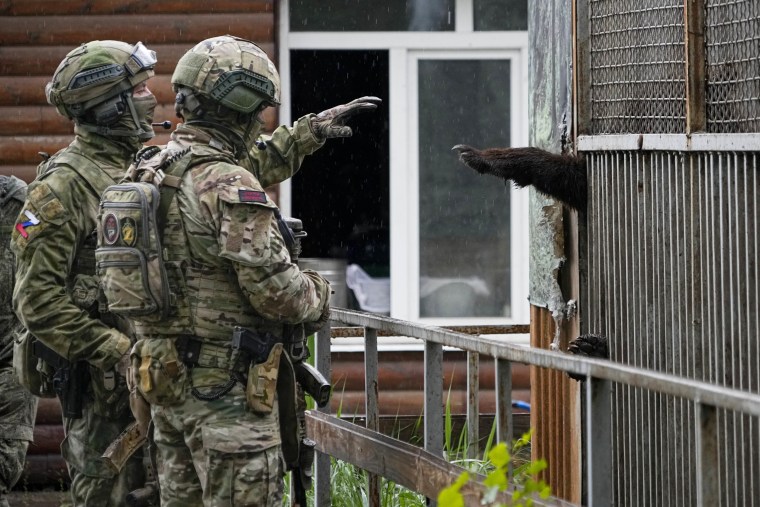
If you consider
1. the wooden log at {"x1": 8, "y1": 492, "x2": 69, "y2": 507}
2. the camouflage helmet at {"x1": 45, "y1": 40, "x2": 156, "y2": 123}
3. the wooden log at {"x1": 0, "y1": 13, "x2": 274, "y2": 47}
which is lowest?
the wooden log at {"x1": 8, "y1": 492, "x2": 69, "y2": 507}

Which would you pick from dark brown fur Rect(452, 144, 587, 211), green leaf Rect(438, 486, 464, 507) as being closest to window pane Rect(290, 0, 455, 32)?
dark brown fur Rect(452, 144, 587, 211)

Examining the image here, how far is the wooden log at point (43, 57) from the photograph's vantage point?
Answer: 7824mm

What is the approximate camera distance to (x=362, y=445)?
4.53 m

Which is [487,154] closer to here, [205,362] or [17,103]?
[205,362]

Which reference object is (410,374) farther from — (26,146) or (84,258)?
(84,258)

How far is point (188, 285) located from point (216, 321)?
14 cm

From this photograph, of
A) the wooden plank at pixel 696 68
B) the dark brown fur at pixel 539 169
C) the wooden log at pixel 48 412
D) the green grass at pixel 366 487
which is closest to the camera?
the wooden plank at pixel 696 68

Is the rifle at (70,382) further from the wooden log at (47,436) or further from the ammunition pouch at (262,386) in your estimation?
the wooden log at (47,436)

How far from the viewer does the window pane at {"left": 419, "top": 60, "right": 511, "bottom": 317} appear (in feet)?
27.5

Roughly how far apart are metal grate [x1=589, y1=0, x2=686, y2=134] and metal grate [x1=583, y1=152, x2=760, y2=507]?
0.12 m

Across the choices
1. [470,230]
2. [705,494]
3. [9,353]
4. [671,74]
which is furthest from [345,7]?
[705,494]

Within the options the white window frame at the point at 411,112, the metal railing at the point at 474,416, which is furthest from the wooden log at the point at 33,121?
the metal railing at the point at 474,416

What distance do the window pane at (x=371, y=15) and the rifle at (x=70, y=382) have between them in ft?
12.8

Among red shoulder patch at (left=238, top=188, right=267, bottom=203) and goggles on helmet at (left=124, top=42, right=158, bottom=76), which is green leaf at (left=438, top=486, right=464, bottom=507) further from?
goggles on helmet at (left=124, top=42, right=158, bottom=76)
